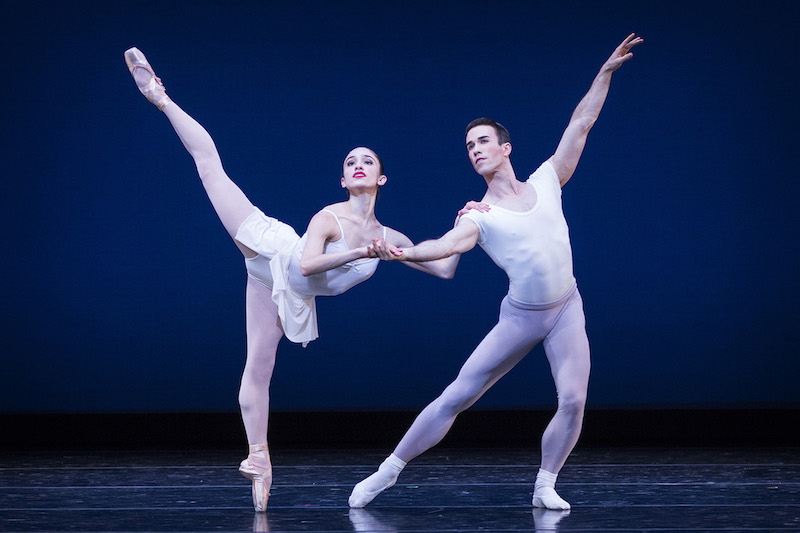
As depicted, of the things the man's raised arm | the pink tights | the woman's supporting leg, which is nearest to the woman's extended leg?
the pink tights

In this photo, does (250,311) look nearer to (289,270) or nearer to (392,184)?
(289,270)

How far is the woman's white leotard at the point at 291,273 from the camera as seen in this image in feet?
10.2

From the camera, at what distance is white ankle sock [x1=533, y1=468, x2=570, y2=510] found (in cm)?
294

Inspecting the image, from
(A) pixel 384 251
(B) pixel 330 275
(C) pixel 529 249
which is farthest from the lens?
(B) pixel 330 275

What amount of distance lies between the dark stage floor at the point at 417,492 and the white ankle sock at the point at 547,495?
0.17 feet

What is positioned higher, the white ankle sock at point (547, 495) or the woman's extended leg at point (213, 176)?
the woman's extended leg at point (213, 176)

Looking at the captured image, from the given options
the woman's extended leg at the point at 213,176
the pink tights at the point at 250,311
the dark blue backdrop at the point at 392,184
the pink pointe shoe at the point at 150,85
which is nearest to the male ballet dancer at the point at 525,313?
the pink tights at the point at 250,311

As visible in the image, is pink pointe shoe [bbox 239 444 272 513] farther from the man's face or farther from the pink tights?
the man's face

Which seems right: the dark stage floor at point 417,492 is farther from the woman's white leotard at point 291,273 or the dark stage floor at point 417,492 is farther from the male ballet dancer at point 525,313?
the woman's white leotard at point 291,273

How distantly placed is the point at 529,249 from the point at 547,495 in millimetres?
807

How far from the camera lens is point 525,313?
296 centimetres

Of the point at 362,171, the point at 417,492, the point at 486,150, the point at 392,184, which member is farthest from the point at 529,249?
the point at 392,184

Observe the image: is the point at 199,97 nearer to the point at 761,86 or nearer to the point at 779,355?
the point at 761,86

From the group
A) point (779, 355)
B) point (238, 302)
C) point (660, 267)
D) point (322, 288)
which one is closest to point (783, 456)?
point (779, 355)
